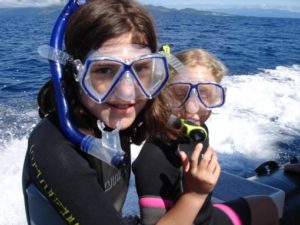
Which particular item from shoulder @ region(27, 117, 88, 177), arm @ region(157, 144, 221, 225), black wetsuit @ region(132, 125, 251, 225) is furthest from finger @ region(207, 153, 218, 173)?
shoulder @ region(27, 117, 88, 177)

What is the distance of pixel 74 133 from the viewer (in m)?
1.18

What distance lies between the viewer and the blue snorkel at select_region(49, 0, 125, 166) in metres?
1.15

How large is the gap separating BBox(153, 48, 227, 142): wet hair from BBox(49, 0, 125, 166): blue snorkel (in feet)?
1.36

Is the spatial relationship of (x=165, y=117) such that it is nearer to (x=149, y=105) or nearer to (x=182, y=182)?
(x=149, y=105)

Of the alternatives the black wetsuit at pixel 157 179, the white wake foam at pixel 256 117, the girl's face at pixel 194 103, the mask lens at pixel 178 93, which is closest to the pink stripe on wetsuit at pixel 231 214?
the black wetsuit at pixel 157 179

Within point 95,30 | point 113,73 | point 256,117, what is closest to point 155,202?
point 113,73

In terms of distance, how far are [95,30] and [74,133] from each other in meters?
0.33

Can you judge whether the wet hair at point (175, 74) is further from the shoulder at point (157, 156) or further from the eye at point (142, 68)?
the eye at point (142, 68)

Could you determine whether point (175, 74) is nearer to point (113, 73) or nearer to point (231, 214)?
point (113, 73)

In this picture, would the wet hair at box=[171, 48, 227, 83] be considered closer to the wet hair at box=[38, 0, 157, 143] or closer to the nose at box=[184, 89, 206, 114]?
the nose at box=[184, 89, 206, 114]

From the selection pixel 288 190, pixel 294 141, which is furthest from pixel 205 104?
pixel 294 141

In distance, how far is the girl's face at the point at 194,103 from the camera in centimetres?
180

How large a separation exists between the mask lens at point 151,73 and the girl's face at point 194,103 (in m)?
0.42

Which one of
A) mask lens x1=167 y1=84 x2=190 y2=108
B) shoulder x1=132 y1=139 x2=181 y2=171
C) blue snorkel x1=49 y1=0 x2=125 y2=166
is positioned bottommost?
shoulder x1=132 y1=139 x2=181 y2=171
